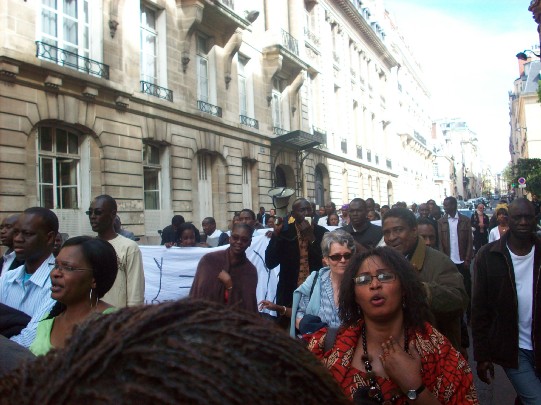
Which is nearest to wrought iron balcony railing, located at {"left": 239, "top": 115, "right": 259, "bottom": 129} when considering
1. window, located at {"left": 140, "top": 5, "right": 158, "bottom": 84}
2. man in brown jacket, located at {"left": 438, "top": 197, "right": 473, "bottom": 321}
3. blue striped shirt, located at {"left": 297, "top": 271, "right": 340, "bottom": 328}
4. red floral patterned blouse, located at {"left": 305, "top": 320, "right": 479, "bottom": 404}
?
window, located at {"left": 140, "top": 5, "right": 158, "bottom": 84}

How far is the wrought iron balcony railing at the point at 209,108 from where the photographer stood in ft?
57.1

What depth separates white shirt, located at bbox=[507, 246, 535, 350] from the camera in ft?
12.2

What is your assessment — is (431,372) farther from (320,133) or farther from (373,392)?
(320,133)

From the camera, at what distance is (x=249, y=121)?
67.0 ft

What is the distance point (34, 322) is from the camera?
2.79m

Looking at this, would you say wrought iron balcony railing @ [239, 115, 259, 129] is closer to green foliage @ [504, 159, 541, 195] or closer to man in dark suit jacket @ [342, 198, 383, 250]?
man in dark suit jacket @ [342, 198, 383, 250]

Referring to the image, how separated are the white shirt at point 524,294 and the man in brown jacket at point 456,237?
193 inches

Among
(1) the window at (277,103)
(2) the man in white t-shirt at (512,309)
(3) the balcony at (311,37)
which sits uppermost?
(3) the balcony at (311,37)

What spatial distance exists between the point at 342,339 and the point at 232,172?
16540 millimetres

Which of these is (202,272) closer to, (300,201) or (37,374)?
(300,201)

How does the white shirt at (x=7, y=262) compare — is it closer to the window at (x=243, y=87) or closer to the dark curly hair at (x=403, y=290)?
the dark curly hair at (x=403, y=290)

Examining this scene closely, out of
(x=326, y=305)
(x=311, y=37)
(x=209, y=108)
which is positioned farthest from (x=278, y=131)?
(x=326, y=305)

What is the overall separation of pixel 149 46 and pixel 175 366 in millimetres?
16100

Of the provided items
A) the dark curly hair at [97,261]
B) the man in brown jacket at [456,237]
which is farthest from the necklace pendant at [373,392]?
the man in brown jacket at [456,237]
